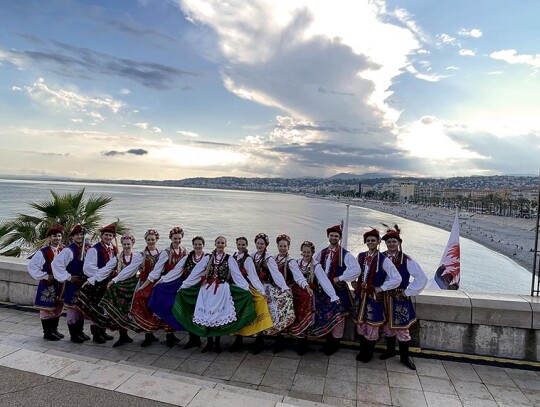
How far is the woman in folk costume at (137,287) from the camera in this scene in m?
5.68

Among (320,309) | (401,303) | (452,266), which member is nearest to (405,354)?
(401,303)

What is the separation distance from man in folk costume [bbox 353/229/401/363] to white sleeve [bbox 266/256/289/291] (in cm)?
110

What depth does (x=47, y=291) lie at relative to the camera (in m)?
5.95

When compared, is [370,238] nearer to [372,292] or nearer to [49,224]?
[372,292]

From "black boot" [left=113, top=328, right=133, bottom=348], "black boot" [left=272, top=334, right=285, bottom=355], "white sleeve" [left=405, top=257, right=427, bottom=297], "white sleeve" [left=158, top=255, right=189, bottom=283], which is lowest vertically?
"black boot" [left=113, top=328, right=133, bottom=348]

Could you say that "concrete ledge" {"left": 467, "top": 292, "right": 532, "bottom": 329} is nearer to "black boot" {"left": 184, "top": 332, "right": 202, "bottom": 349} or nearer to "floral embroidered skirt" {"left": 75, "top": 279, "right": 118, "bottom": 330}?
"black boot" {"left": 184, "top": 332, "right": 202, "bottom": 349}

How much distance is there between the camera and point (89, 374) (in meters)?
4.11

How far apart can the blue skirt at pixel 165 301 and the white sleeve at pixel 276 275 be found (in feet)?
4.83

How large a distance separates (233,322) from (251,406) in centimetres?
184

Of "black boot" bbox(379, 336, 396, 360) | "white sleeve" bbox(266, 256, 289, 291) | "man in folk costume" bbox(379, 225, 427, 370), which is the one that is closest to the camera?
"man in folk costume" bbox(379, 225, 427, 370)

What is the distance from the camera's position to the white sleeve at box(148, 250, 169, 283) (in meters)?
5.72

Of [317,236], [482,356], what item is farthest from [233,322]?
[317,236]

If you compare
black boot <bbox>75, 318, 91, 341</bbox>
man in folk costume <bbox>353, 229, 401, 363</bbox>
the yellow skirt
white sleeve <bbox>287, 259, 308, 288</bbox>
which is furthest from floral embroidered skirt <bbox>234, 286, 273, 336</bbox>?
black boot <bbox>75, 318, 91, 341</bbox>

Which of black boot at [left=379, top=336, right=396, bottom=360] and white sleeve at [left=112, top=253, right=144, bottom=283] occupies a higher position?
white sleeve at [left=112, top=253, right=144, bottom=283]
